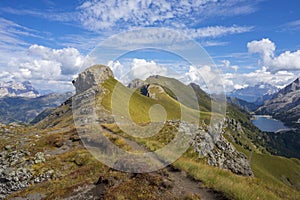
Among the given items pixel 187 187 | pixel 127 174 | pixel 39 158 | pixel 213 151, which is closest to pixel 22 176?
pixel 39 158

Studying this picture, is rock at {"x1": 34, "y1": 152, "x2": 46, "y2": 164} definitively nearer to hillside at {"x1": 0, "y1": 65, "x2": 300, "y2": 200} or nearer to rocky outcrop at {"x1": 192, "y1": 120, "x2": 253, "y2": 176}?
hillside at {"x1": 0, "y1": 65, "x2": 300, "y2": 200}

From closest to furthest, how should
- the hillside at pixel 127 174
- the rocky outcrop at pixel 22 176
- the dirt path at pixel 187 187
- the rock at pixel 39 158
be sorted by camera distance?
1. the dirt path at pixel 187 187
2. the hillside at pixel 127 174
3. the rocky outcrop at pixel 22 176
4. the rock at pixel 39 158

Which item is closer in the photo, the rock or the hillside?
the hillside

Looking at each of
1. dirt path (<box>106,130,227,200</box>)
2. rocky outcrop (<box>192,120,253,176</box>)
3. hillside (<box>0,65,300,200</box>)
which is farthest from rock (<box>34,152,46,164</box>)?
dirt path (<box>106,130,227,200</box>)

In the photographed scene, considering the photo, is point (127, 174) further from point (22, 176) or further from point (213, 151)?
point (213, 151)

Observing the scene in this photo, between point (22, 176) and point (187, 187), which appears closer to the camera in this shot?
point (187, 187)

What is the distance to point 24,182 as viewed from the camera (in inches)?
1391

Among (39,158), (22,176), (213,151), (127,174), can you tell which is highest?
(127,174)

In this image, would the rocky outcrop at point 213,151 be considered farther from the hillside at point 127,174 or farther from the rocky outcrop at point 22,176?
the rocky outcrop at point 22,176

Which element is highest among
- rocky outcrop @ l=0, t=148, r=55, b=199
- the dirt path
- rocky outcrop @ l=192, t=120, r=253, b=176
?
the dirt path

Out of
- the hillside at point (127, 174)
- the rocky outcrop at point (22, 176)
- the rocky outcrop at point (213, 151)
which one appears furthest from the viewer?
the rocky outcrop at point (213, 151)

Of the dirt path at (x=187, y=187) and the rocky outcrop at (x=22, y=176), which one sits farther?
the rocky outcrop at (x=22, y=176)

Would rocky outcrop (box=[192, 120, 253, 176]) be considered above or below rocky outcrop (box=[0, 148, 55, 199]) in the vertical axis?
above

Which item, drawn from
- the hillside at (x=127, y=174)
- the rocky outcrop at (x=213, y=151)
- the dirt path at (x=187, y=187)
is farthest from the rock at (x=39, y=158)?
the dirt path at (x=187, y=187)
